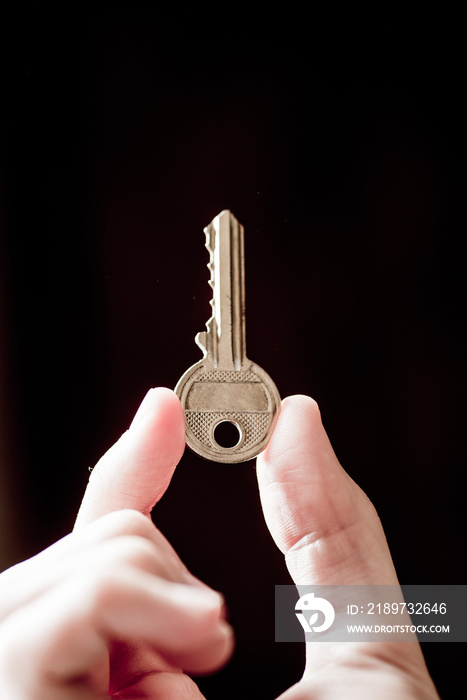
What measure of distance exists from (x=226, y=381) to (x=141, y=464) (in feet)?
0.56

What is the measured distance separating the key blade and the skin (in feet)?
0.34

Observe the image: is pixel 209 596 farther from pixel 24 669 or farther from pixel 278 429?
pixel 278 429

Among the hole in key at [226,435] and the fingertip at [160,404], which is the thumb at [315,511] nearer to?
the fingertip at [160,404]

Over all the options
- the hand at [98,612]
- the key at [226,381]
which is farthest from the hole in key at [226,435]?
the hand at [98,612]

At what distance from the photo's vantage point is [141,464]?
2.34ft

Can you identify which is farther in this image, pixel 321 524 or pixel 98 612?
pixel 321 524

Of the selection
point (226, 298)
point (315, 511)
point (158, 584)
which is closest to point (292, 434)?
point (315, 511)

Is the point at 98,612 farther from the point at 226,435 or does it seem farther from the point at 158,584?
the point at 226,435

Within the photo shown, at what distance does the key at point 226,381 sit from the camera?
2.56 feet

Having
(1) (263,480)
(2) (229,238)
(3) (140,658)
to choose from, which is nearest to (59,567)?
(3) (140,658)

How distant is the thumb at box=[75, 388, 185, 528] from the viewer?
0.71m

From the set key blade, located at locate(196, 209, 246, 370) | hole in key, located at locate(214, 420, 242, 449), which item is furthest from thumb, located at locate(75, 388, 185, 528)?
hole in key, located at locate(214, 420, 242, 449)

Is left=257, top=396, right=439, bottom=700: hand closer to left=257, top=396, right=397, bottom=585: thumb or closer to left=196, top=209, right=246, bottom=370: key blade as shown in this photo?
left=257, top=396, right=397, bottom=585: thumb

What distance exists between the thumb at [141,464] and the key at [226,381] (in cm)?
5
